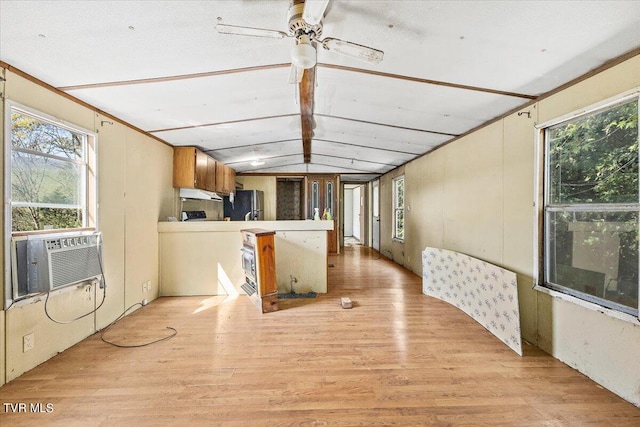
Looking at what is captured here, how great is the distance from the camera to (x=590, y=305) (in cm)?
194

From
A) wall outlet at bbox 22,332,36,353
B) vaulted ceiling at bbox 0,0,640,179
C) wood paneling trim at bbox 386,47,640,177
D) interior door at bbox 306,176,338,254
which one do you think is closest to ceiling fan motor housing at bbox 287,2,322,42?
vaulted ceiling at bbox 0,0,640,179

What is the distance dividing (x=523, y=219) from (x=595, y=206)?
59 centimetres

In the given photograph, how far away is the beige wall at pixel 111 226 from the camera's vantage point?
2.04 m

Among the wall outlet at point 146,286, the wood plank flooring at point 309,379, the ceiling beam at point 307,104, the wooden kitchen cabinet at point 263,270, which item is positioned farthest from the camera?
the wall outlet at point 146,286

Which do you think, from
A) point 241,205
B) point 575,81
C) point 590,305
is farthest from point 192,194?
point 590,305

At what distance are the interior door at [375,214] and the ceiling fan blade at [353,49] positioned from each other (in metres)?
6.38

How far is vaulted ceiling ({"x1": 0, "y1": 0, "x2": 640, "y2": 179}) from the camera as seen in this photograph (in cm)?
146

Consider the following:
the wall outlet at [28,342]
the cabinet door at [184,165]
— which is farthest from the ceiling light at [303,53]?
the cabinet door at [184,165]

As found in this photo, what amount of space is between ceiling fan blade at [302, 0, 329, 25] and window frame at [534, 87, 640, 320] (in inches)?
79.4

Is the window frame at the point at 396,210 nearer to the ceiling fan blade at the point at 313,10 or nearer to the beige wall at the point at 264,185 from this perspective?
the beige wall at the point at 264,185

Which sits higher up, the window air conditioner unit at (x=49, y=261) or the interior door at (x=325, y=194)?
the interior door at (x=325, y=194)

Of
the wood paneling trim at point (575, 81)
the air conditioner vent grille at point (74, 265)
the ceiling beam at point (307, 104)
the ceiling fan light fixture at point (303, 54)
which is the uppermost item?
the ceiling beam at point (307, 104)

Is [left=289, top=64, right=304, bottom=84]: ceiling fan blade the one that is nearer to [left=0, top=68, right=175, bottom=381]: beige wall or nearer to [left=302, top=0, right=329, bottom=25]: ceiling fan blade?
[left=302, top=0, right=329, bottom=25]: ceiling fan blade

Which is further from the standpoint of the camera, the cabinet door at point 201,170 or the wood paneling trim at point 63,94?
the cabinet door at point 201,170
